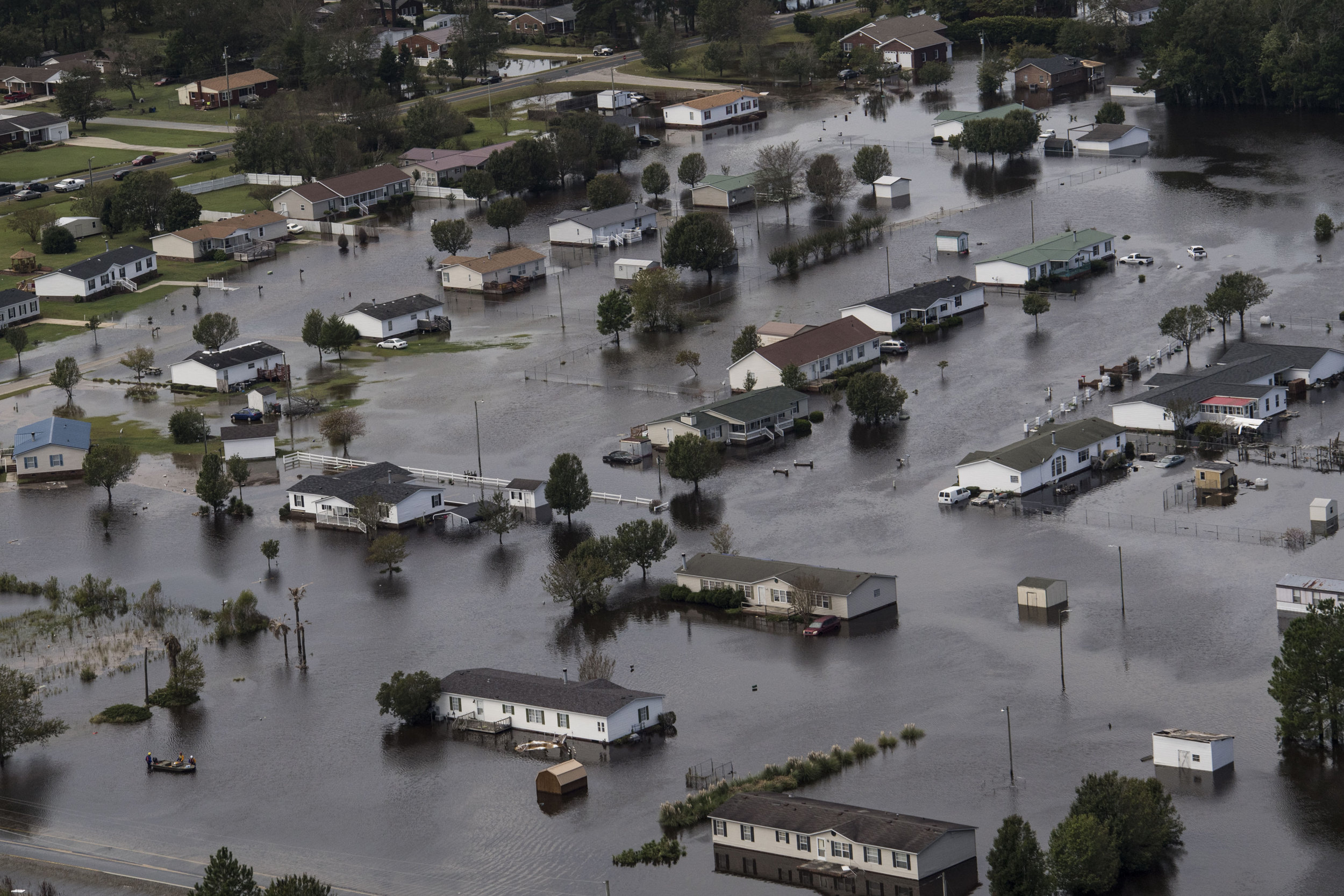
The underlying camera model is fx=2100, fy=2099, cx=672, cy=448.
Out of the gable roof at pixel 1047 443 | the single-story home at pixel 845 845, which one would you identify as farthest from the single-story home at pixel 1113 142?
the single-story home at pixel 845 845

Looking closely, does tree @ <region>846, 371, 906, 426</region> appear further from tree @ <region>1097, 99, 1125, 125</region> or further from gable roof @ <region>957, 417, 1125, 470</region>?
tree @ <region>1097, 99, 1125, 125</region>

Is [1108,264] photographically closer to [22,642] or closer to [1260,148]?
[1260,148]

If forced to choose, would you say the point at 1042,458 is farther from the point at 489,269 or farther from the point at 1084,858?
the point at 489,269

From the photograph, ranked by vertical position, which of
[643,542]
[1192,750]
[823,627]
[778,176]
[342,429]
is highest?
[778,176]

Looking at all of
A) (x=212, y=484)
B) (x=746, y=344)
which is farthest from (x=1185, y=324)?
(x=212, y=484)

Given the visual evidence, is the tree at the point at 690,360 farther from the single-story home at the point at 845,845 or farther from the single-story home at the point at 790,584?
the single-story home at the point at 845,845

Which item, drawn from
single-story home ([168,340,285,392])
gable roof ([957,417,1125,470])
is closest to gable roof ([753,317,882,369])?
gable roof ([957,417,1125,470])
